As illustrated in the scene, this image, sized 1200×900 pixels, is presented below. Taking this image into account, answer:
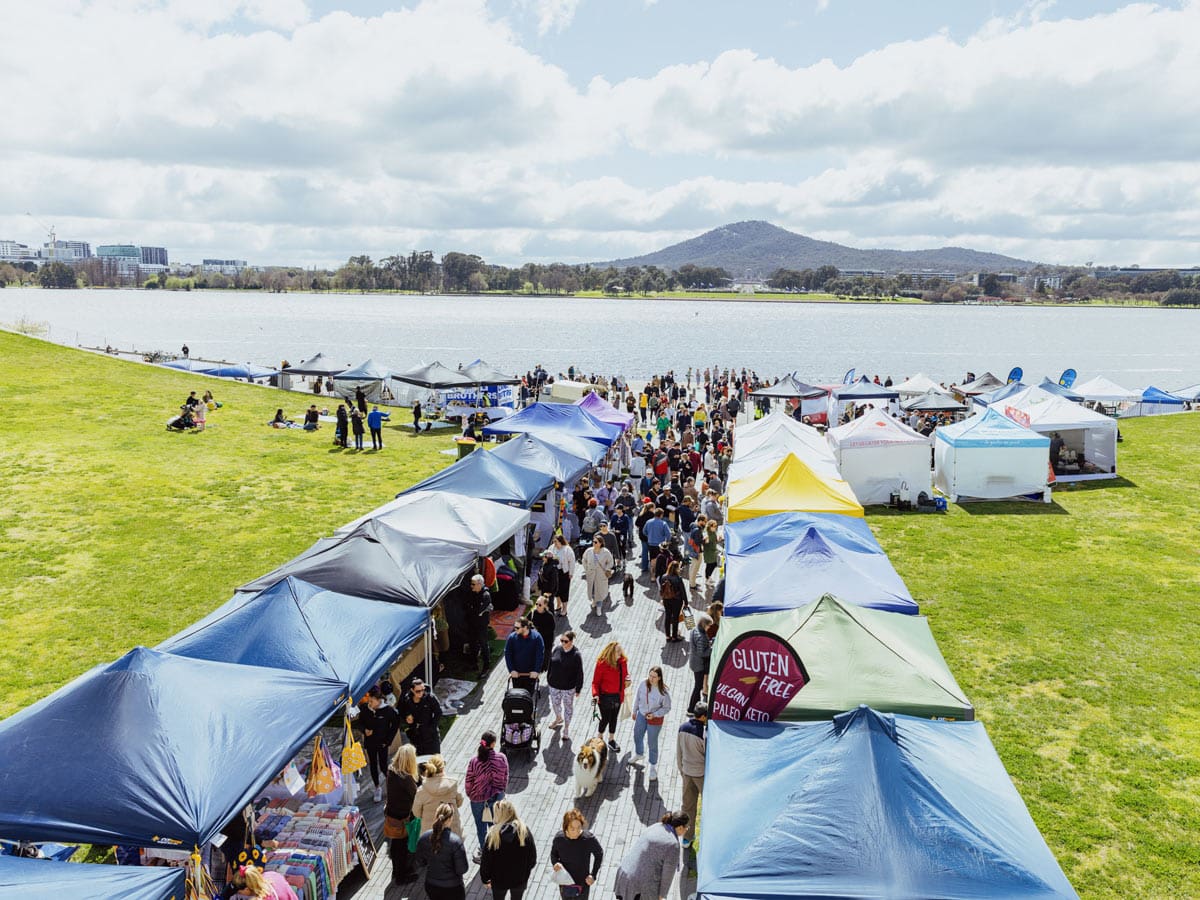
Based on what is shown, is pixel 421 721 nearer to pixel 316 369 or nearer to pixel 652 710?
pixel 652 710

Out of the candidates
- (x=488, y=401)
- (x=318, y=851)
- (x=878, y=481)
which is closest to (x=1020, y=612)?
(x=878, y=481)

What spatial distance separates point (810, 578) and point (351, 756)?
5.72 metres

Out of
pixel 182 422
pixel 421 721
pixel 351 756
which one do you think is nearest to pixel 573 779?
pixel 421 721

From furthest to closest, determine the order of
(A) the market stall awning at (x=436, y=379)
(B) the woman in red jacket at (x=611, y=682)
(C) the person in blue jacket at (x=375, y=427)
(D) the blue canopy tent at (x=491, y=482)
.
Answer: (A) the market stall awning at (x=436, y=379) → (C) the person in blue jacket at (x=375, y=427) → (D) the blue canopy tent at (x=491, y=482) → (B) the woman in red jacket at (x=611, y=682)

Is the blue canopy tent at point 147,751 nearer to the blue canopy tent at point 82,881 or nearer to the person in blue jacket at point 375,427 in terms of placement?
the blue canopy tent at point 82,881

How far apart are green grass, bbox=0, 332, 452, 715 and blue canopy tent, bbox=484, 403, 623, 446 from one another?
11.1 feet

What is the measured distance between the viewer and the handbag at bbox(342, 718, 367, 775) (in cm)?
753

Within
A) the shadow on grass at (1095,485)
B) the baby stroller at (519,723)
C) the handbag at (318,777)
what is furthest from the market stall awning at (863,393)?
the handbag at (318,777)

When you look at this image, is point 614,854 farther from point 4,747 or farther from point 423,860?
point 4,747

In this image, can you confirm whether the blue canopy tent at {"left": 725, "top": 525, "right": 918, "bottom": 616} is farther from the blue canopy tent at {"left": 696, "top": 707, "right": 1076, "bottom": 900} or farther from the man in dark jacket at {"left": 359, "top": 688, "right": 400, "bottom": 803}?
the man in dark jacket at {"left": 359, "top": 688, "right": 400, "bottom": 803}

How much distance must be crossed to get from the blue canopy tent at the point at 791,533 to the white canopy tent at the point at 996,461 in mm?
9406

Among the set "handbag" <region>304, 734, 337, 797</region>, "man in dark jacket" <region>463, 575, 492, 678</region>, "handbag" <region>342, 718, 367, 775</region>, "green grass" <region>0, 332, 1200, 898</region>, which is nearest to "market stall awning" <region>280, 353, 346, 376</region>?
"green grass" <region>0, 332, 1200, 898</region>

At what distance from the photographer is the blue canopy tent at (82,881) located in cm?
456

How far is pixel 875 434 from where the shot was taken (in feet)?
65.7
